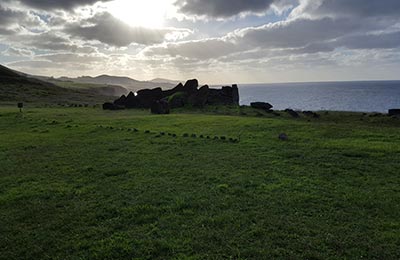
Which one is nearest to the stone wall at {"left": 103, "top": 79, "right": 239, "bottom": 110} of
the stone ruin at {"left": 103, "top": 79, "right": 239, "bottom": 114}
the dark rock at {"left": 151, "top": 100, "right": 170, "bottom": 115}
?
the stone ruin at {"left": 103, "top": 79, "right": 239, "bottom": 114}

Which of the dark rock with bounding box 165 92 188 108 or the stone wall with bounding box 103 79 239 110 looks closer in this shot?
the dark rock with bounding box 165 92 188 108

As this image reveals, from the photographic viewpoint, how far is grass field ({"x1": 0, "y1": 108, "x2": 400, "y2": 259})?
7797 mm

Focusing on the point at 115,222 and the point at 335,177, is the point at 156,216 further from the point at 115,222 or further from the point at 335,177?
the point at 335,177

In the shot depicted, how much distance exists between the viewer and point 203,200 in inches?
420

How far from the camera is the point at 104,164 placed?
52.3ft

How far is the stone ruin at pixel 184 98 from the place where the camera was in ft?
177

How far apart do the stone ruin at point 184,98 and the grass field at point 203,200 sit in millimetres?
33531

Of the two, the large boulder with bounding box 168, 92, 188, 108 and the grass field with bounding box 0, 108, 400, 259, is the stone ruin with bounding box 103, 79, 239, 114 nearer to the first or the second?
the large boulder with bounding box 168, 92, 188, 108

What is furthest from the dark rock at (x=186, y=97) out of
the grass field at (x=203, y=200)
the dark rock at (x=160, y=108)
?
the grass field at (x=203, y=200)

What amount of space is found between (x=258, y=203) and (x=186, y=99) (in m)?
46.1

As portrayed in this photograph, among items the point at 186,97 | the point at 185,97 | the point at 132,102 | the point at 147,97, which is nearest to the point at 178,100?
the point at 185,97

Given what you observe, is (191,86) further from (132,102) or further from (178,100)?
(132,102)

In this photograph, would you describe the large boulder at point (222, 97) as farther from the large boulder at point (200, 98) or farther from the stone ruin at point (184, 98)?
Result: the large boulder at point (200, 98)

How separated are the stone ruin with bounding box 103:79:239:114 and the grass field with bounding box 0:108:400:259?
110 feet
